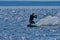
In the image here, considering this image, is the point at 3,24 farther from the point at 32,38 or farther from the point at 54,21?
the point at 54,21

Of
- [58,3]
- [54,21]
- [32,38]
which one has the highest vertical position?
[58,3]

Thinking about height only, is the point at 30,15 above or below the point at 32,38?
above

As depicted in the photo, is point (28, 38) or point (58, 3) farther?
point (58, 3)

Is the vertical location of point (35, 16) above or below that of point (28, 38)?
above

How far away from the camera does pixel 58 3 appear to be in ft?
4.66

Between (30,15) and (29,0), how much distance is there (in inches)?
6.1

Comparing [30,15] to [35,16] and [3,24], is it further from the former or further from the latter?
[3,24]

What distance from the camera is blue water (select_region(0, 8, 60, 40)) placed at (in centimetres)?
130

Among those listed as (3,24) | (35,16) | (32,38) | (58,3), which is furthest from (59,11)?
(3,24)

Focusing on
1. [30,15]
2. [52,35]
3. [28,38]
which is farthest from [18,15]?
[52,35]

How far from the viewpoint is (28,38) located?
4.23 feet

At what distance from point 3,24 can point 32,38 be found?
0.27m

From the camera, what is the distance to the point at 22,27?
1.34m

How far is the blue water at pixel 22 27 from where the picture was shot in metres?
1.30
